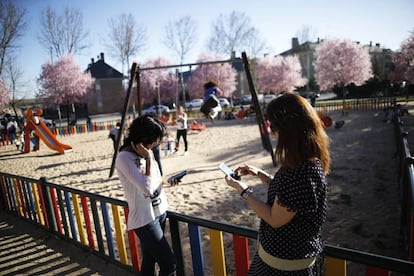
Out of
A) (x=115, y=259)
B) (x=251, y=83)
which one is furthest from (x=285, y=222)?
(x=251, y=83)

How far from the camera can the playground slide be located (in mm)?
12660

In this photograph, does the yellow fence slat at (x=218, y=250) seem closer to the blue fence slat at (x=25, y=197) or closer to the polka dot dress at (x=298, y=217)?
the polka dot dress at (x=298, y=217)

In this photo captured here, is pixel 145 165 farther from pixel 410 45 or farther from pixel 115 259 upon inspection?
pixel 410 45

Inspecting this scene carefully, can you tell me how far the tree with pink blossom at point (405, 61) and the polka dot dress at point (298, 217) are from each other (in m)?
22.0

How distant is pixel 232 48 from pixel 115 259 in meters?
32.1

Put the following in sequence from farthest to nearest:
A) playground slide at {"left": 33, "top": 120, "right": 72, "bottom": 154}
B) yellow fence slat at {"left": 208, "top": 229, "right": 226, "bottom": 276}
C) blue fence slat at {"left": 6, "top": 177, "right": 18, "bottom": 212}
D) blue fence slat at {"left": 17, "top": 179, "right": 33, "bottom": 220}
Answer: playground slide at {"left": 33, "top": 120, "right": 72, "bottom": 154}, blue fence slat at {"left": 6, "top": 177, "right": 18, "bottom": 212}, blue fence slat at {"left": 17, "top": 179, "right": 33, "bottom": 220}, yellow fence slat at {"left": 208, "top": 229, "right": 226, "bottom": 276}

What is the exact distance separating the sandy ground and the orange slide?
15.9 inches

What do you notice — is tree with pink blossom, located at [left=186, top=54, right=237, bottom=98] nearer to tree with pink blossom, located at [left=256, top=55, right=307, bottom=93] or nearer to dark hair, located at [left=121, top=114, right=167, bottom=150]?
tree with pink blossom, located at [left=256, top=55, right=307, bottom=93]

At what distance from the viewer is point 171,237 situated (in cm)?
248

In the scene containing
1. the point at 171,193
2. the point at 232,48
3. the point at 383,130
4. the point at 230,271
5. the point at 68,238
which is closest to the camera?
the point at 230,271

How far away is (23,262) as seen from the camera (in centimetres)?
371

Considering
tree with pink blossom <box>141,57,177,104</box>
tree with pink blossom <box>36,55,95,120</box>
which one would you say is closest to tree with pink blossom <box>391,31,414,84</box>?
tree with pink blossom <box>141,57,177,104</box>

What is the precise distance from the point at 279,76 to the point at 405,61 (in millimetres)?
12100

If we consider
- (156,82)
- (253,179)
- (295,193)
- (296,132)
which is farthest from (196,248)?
(156,82)
